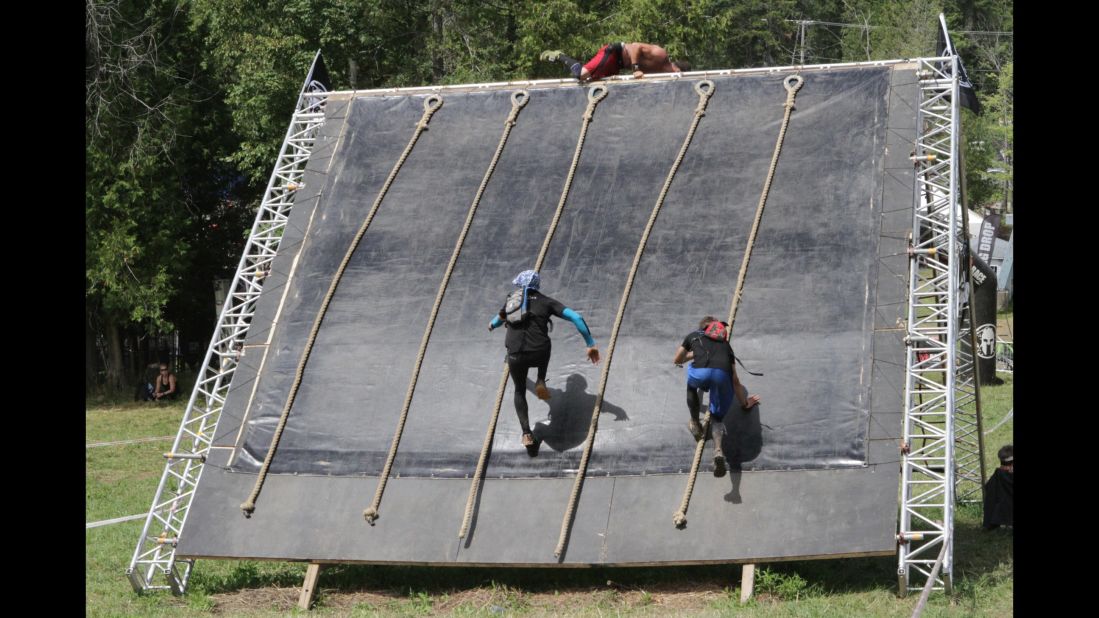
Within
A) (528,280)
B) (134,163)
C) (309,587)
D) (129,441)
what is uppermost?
(134,163)

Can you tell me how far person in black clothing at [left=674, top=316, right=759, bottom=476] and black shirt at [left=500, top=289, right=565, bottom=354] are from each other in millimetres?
1293

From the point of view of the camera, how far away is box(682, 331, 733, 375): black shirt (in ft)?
34.9

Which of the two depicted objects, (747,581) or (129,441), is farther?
(129,441)

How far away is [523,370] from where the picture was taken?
1132 centimetres

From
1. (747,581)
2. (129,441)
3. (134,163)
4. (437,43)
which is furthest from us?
(437,43)

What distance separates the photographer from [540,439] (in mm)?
11734

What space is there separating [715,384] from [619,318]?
185cm

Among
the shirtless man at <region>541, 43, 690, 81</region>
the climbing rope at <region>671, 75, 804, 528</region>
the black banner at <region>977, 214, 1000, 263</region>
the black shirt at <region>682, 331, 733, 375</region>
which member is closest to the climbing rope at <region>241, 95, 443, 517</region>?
the shirtless man at <region>541, 43, 690, 81</region>

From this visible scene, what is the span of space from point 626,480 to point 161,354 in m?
30.4

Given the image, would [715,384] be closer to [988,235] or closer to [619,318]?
[619,318]

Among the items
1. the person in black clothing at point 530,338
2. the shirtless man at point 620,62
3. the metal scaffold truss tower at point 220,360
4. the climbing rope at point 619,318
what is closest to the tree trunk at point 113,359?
the metal scaffold truss tower at point 220,360

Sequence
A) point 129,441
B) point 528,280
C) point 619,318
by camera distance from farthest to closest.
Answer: point 129,441
point 619,318
point 528,280

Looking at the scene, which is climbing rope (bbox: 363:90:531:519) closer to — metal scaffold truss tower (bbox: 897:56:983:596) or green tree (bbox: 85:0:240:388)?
metal scaffold truss tower (bbox: 897:56:983:596)

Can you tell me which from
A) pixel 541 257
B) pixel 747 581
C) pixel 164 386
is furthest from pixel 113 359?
pixel 747 581
